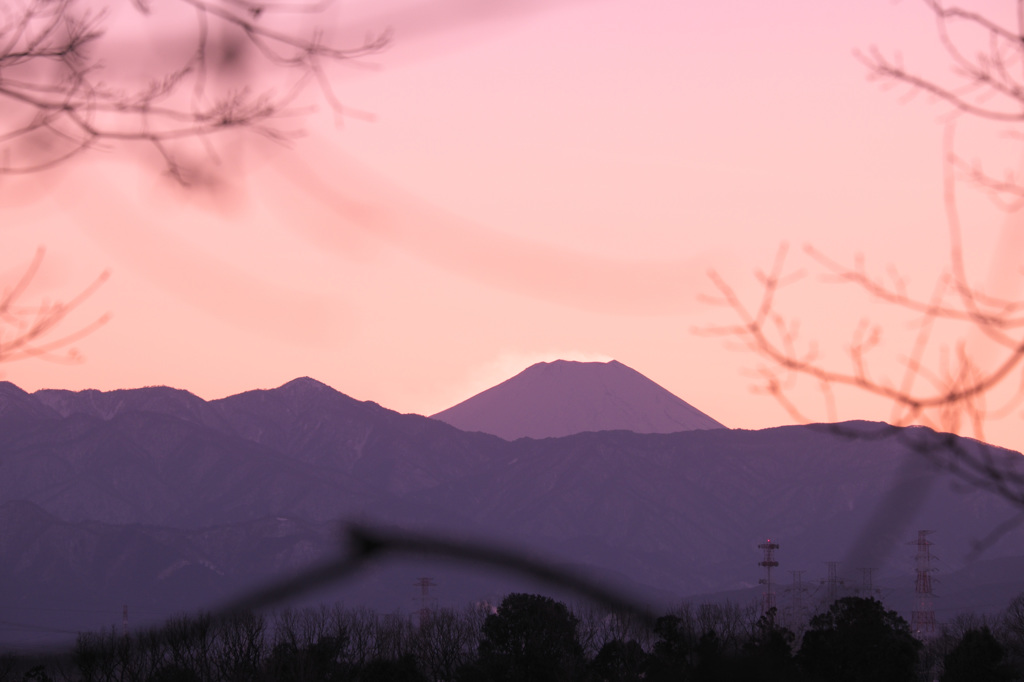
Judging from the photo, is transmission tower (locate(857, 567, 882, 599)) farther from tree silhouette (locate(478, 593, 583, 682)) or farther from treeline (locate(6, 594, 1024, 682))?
tree silhouette (locate(478, 593, 583, 682))

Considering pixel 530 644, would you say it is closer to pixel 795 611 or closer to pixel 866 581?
pixel 866 581

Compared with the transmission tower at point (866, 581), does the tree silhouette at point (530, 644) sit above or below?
below

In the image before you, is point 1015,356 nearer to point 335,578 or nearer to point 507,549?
point 507,549

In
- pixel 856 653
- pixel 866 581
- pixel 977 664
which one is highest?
pixel 866 581

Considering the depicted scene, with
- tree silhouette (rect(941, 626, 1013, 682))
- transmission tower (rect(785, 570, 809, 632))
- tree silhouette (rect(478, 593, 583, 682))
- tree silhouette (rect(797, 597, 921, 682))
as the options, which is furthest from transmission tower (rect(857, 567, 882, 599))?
tree silhouette (rect(478, 593, 583, 682))

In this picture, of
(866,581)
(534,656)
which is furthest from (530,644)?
(866,581)

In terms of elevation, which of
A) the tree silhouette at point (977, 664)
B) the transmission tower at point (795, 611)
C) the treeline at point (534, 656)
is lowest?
the tree silhouette at point (977, 664)

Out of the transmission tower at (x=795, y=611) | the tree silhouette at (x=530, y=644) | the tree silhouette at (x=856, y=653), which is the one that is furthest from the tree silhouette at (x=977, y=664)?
the tree silhouette at (x=530, y=644)

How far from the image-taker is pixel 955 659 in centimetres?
5550

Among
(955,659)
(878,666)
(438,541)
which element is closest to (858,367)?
(438,541)

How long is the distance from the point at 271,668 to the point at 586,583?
58.3 meters

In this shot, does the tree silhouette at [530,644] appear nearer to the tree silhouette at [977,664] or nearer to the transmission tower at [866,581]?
the transmission tower at [866,581]

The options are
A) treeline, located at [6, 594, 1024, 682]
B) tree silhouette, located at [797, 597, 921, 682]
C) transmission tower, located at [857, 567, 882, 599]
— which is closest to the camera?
transmission tower, located at [857, 567, 882, 599]

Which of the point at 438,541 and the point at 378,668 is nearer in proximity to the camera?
the point at 438,541
